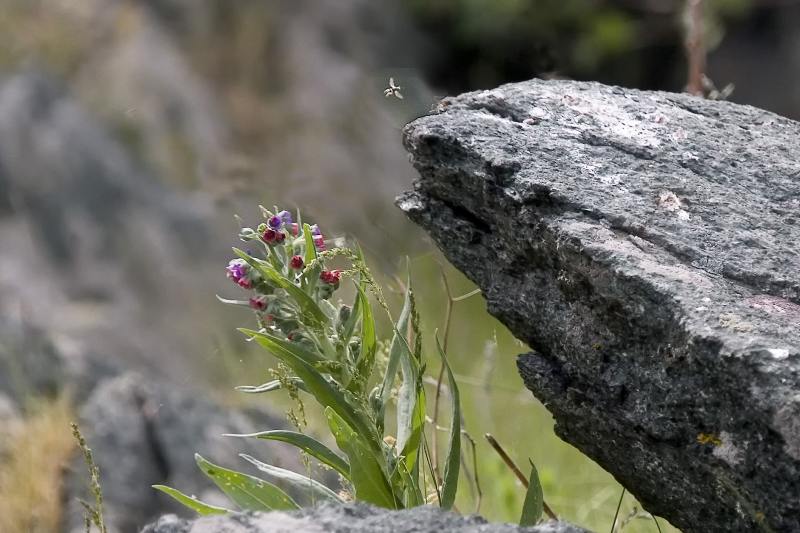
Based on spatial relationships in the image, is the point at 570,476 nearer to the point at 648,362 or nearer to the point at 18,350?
the point at 648,362

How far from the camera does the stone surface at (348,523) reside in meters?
1.12

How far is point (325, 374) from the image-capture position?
4.77 ft

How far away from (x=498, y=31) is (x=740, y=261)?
257 inches

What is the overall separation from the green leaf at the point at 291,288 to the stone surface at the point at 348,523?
1.00 feet

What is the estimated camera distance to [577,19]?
26.2 feet

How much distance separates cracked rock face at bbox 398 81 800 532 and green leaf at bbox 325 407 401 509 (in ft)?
0.84

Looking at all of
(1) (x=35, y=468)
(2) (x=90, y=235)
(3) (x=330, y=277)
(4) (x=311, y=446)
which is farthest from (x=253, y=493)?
(2) (x=90, y=235)

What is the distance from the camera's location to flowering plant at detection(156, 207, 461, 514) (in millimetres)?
1393

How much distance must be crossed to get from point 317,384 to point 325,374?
0.17 ft

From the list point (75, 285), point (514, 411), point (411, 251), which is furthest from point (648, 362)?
point (75, 285)

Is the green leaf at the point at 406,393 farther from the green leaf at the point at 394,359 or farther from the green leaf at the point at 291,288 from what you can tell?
the green leaf at the point at 291,288

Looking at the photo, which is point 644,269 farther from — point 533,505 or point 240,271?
point 240,271

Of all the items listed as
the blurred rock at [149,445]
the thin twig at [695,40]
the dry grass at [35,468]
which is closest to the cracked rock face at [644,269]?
the thin twig at [695,40]

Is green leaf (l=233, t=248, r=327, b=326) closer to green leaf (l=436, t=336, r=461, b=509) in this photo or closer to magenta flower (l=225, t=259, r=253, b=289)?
magenta flower (l=225, t=259, r=253, b=289)
